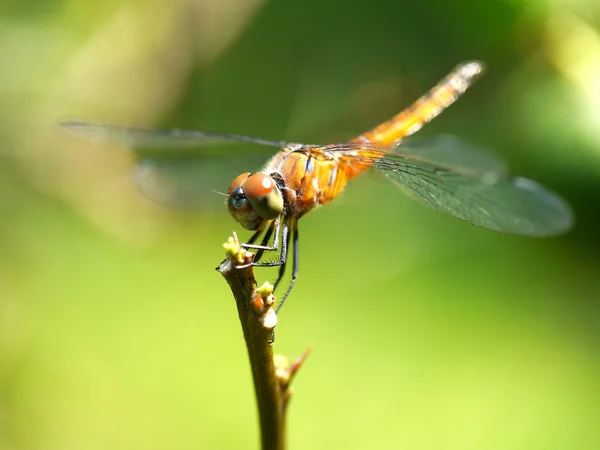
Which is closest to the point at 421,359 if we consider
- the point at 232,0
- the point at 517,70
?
the point at 517,70

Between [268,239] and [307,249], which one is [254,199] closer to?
[268,239]

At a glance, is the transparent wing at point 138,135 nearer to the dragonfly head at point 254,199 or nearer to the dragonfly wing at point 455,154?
the dragonfly head at point 254,199

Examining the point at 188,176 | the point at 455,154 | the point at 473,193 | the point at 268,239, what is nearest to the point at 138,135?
the point at 188,176

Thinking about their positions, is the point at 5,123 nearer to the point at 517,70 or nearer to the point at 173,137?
the point at 173,137

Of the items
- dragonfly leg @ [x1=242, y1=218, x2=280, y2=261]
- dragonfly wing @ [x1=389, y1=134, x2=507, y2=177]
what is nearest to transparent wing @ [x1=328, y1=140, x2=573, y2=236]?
dragonfly wing @ [x1=389, y1=134, x2=507, y2=177]

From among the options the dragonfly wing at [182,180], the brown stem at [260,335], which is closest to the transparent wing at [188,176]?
the dragonfly wing at [182,180]

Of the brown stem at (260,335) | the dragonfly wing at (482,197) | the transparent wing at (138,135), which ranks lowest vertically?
the brown stem at (260,335)
